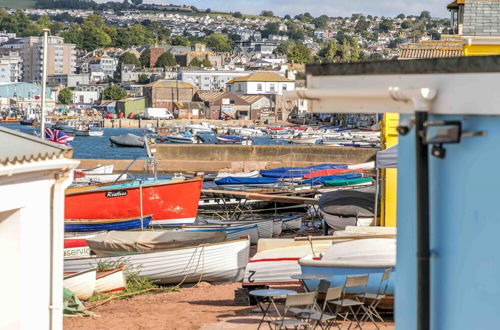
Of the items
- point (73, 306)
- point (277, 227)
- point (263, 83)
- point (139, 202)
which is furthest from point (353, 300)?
point (263, 83)

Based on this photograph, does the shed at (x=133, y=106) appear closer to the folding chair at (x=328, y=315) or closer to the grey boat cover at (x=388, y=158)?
the grey boat cover at (x=388, y=158)

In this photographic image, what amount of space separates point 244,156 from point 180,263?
2024 inches

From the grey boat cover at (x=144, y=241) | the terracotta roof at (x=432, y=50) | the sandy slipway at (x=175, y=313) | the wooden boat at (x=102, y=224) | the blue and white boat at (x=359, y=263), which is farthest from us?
the wooden boat at (x=102, y=224)

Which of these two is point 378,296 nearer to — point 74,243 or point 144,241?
point 144,241

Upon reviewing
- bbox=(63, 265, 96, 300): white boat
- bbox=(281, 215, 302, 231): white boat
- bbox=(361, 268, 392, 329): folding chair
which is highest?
bbox=(361, 268, 392, 329): folding chair

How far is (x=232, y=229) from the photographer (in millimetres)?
25844

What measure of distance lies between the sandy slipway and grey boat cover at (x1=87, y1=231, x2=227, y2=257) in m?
1.86

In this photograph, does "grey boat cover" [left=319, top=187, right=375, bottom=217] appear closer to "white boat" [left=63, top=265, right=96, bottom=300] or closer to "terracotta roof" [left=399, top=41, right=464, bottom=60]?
"terracotta roof" [left=399, top=41, right=464, bottom=60]

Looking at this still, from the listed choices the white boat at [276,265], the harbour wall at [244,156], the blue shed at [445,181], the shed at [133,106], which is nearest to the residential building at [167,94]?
the shed at [133,106]

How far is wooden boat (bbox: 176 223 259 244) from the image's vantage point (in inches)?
988

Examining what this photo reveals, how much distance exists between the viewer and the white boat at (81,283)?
Result: 17938 millimetres

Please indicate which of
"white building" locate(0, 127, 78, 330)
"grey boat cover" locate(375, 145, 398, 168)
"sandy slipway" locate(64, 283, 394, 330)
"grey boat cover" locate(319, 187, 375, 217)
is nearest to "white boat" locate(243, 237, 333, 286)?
"sandy slipway" locate(64, 283, 394, 330)

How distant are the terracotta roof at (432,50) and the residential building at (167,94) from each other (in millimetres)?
146415

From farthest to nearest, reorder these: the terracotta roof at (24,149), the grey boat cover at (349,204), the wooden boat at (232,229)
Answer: the grey boat cover at (349,204)
the wooden boat at (232,229)
the terracotta roof at (24,149)
